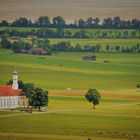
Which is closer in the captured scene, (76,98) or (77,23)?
(76,98)

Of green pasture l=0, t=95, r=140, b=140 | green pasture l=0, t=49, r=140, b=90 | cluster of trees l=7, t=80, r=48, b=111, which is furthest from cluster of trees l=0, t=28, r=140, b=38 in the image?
green pasture l=0, t=95, r=140, b=140

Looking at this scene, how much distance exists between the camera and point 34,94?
90.4 ft

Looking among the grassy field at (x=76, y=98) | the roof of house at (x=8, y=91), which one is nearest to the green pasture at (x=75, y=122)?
the grassy field at (x=76, y=98)

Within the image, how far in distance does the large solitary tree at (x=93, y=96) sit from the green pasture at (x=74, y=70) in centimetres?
24

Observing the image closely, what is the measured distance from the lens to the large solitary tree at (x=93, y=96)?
1080 inches

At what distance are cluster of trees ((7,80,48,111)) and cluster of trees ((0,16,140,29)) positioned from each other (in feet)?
5.43

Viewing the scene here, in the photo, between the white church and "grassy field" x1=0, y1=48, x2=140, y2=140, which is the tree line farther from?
the white church

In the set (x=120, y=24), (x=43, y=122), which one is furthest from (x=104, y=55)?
(x=43, y=122)

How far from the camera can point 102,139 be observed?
25.9 metres

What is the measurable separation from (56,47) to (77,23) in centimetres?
88

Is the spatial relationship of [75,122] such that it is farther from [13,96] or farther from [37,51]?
[37,51]

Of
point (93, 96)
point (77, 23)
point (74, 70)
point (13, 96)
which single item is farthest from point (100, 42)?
point (13, 96)

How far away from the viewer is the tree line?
28.2 metres

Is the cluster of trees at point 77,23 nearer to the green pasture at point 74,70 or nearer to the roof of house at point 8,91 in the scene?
the green pasture at point 74,70
